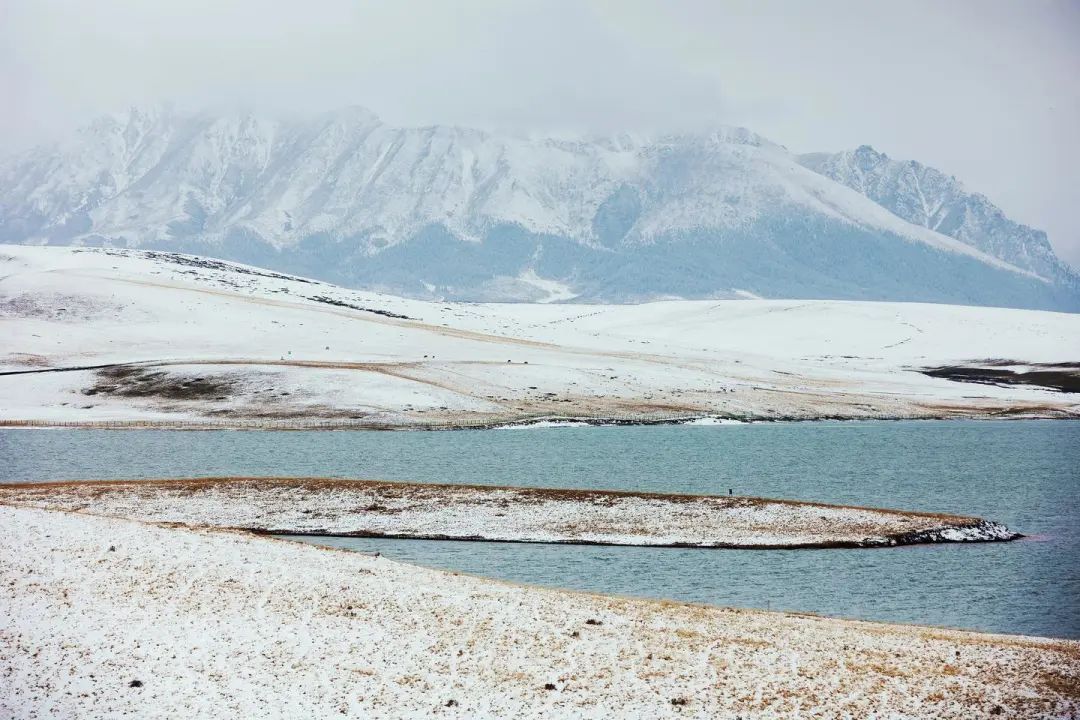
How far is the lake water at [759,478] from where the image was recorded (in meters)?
35.2

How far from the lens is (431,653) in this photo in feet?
79.8

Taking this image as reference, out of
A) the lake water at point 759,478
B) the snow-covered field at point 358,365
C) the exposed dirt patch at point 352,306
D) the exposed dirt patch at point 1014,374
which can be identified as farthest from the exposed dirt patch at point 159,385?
the exposed dirt patch at point 1014,374

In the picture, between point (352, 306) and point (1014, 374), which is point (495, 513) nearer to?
point (1014, 374)

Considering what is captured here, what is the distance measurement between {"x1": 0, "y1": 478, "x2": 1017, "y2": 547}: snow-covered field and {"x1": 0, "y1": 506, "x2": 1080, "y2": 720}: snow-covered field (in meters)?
12.4

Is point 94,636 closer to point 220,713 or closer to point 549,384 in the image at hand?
point 220,713

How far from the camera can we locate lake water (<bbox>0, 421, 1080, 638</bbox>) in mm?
35219

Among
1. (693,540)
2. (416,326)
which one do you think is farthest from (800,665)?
(416,326)

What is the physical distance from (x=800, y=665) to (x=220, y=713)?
480 inches

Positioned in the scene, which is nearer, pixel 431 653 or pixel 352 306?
pixel 431 653

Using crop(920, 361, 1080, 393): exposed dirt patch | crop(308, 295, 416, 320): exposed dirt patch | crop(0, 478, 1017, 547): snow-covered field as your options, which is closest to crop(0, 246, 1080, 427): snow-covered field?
crop(308, 295, 416, 320): exposed dirt patch

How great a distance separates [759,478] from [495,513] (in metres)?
20.5

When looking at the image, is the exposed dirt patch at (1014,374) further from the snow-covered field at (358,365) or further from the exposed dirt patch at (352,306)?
the exposed dirt patch at (352,306)

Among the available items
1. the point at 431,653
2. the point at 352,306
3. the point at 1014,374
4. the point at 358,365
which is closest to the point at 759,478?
the point at 431,653

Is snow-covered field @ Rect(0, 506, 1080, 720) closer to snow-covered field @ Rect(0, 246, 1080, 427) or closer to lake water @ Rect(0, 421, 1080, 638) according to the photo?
lake water @ Rect(0, 421, 1080, 638)
